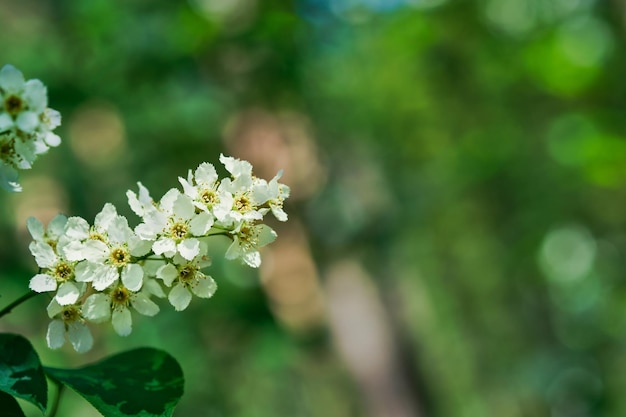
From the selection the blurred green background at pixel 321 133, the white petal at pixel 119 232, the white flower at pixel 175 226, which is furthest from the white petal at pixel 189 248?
the blurred green background at pixel 321 133

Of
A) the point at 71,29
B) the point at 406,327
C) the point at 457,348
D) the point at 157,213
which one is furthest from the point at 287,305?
the point at 457,348

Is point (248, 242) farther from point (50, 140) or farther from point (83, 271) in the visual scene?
point (50, 140)

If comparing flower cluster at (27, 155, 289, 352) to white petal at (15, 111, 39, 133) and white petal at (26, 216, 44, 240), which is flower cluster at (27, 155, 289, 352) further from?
white petal at (15, 111, 39, 133)

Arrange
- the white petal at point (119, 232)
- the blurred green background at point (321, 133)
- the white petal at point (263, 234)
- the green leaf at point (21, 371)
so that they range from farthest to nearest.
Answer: the blurred green background at point (321, 133) < the white petal at point (263, 234) < the white petal at point (119, 232) < the green leaf at point (21, 371)

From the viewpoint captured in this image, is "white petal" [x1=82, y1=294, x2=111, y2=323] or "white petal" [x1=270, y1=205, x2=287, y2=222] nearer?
"white petal" [x1=82, y1=294, x2=111, y2=323]

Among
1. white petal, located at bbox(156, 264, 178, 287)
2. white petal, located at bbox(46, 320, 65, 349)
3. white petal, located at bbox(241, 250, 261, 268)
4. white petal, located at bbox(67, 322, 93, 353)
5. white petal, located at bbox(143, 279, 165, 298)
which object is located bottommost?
white petal, located at bbox(67, 322, 93, 353)

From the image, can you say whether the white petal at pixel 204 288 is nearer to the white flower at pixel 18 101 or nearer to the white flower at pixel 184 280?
the white flower at pixel 184 280

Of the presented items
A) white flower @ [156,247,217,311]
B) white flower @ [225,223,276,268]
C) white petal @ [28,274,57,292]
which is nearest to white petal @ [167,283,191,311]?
white flower @ [156,247,217,311]

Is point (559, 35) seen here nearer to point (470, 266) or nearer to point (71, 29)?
point (71, 29)
